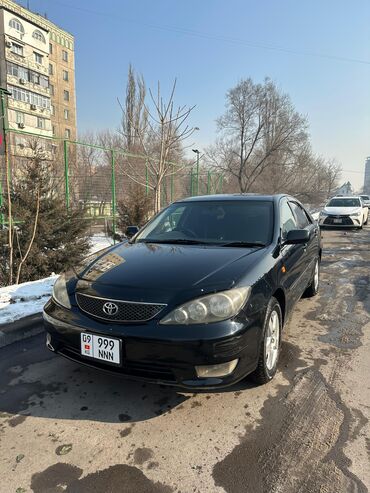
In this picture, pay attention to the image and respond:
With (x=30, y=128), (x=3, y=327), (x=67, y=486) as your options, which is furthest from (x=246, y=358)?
(x=30, y=128)

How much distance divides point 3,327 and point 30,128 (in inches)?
1769

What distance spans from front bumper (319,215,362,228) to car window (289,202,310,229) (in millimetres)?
11259

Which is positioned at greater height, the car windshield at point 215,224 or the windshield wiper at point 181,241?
the car windshield at point 215,224

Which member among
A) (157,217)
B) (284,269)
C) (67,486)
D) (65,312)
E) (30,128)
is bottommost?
(67,486)

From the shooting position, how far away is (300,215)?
192 inches

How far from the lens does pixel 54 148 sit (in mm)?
9430

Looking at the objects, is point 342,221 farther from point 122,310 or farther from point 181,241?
point 122,310

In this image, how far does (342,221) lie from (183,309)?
14.7 m

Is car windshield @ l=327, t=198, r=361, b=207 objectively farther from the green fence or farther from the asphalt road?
the asphalt road

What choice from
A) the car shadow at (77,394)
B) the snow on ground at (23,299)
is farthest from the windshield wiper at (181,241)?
the snow on ground at (23,299)

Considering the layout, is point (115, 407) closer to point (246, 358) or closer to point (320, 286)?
point (246, 358)

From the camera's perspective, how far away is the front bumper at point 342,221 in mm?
15273

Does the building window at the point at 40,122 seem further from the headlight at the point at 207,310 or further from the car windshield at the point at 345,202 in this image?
the headlight at the point at 207,310

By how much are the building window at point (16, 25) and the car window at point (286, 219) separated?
1951 inches
